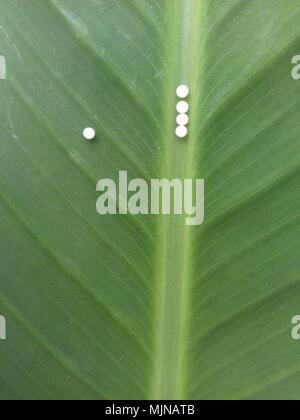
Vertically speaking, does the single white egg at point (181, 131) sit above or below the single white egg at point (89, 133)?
below

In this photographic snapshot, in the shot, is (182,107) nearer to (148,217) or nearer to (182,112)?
(182,112)

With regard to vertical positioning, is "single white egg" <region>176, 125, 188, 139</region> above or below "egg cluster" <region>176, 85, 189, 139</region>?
below

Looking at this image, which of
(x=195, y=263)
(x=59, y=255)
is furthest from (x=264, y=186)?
(x=59, y=255)

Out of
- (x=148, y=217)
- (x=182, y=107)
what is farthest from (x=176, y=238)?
(x=182, y=107)

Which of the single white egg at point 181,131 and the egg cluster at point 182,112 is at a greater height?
the egg cluster at point 182,112

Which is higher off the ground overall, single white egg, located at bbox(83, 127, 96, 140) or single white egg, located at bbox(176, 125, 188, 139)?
single white egg, located at bbox(83, 127, 96, 140)
